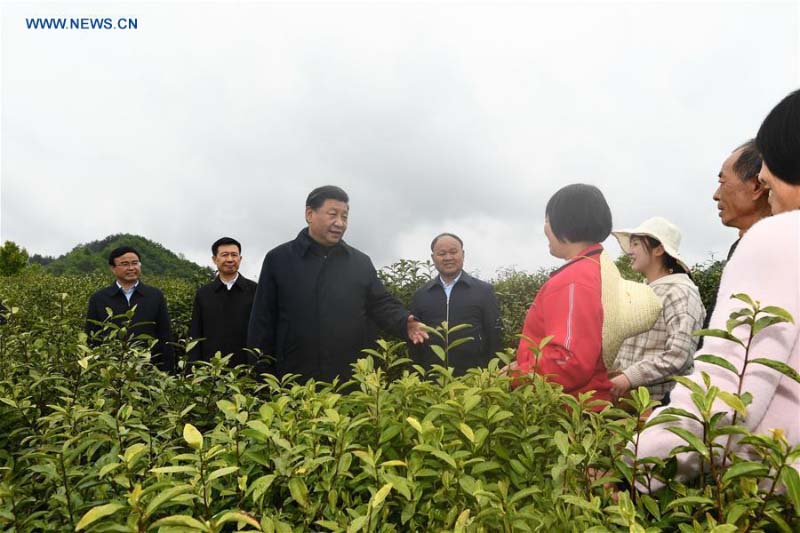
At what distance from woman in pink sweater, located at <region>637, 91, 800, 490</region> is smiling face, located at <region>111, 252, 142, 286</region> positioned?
6.10 m

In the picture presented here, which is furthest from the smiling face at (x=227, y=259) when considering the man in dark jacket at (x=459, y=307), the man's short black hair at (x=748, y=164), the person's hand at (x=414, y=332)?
the man's short black hair at (x=748, y=164)

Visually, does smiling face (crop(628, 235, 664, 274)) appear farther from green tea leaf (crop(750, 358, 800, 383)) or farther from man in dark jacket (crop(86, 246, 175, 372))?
man in dark jacket (crop(86, 246, 175, 372))

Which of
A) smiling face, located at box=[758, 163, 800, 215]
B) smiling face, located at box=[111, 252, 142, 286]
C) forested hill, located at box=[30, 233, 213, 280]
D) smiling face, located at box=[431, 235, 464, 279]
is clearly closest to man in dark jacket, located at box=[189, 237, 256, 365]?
smiling face, located at box=[111, 252, 142, 286]

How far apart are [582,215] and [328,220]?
2.71m

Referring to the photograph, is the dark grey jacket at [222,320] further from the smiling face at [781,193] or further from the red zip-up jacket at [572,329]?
the smiling face at [781,193]

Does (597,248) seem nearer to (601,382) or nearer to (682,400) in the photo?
(601,382)

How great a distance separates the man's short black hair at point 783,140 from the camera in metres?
1.59

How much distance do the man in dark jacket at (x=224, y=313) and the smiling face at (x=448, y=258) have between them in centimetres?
210

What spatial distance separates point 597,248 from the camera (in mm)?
2656

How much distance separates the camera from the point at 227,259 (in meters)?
6.24

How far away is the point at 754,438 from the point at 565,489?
46 cm

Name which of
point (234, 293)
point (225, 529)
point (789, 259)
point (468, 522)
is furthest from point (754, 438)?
point (234, 293)

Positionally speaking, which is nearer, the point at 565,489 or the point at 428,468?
the point at 565,489

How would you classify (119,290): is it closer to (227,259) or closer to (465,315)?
(227,259)
